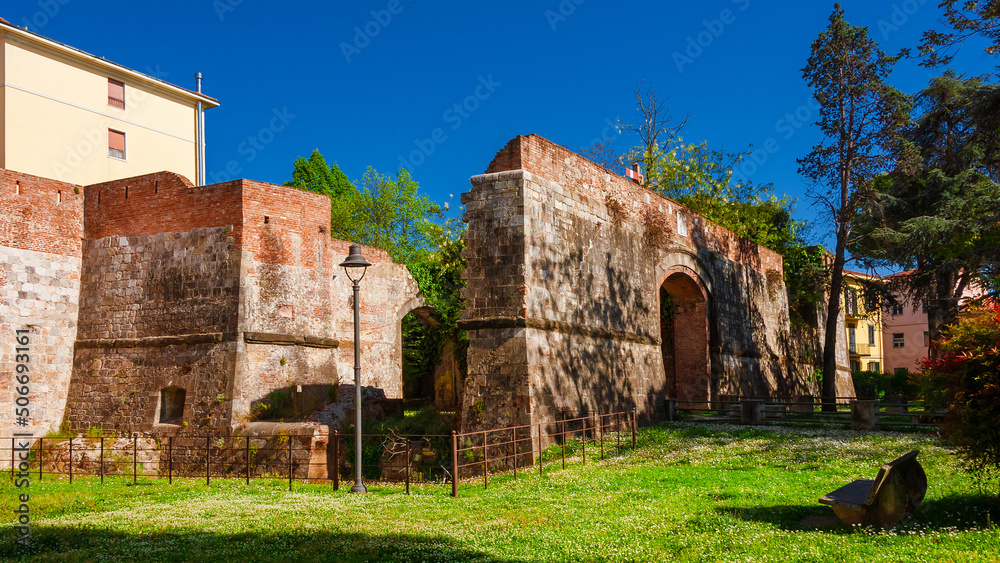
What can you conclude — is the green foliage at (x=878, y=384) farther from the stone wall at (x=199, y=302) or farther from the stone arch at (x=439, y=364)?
the stone wall at (x=199, y=302)

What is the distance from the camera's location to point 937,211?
1958 cm

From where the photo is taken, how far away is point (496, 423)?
11.9m

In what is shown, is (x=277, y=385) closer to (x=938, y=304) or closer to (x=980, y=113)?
(x=980, y=113)

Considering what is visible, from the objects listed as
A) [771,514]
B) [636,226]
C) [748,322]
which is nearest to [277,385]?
[636,226]

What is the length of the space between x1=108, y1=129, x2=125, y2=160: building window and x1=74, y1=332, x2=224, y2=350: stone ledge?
41.4 feet

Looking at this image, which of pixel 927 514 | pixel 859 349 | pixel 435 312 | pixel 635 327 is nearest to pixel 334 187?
pixel 435 312

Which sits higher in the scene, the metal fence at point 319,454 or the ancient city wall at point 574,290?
the ancient city wall at point 574,290

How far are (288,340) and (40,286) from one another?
562 centimetres

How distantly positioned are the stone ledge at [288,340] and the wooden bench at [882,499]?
38.0 feet

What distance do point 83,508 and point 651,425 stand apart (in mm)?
10531

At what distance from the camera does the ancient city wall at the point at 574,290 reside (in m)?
12.2

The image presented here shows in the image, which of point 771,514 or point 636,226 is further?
point 636,226

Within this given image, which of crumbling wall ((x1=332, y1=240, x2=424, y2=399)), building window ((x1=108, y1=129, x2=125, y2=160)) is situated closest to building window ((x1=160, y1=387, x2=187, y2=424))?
crumbling wall ((x1=332, y1=240, x2=424, y2=399))

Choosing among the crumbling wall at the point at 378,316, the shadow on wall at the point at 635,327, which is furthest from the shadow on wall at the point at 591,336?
the crumbling wall at the point at 378,316
